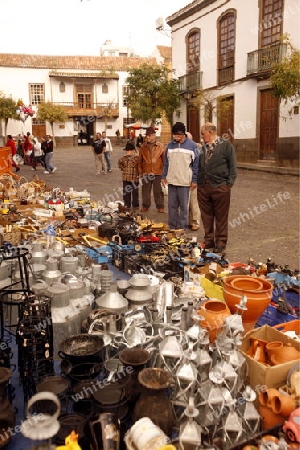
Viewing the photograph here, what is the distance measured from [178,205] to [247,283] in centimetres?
353

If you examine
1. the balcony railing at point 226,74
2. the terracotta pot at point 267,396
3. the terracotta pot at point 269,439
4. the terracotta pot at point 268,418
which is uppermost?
the balcony railing at point 226,74

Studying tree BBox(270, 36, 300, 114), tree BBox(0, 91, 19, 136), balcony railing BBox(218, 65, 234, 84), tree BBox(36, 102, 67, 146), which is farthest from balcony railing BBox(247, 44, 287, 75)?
tree BBox(0, 91, 19, 136)

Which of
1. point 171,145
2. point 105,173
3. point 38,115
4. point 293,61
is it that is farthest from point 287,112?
point 38,115

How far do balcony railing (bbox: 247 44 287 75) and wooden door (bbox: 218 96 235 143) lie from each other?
187cm

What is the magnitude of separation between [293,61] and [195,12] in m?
10.8

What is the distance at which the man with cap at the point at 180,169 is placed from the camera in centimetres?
616

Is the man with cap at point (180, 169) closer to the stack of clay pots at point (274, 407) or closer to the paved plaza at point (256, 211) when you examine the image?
the paved plaza at point (256, 211)

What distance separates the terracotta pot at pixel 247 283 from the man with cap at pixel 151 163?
5.14m

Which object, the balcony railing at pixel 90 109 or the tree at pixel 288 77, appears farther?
the balcony railing at pixel 90 109

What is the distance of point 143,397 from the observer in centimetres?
203

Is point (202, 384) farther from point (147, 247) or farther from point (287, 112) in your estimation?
point (287, 112)

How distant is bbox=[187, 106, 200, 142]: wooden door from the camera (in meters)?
23.4

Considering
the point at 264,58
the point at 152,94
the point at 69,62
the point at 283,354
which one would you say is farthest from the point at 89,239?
the point at 69,62

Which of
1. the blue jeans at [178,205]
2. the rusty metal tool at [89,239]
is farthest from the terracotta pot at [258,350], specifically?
the blue jeans at [178,205]
